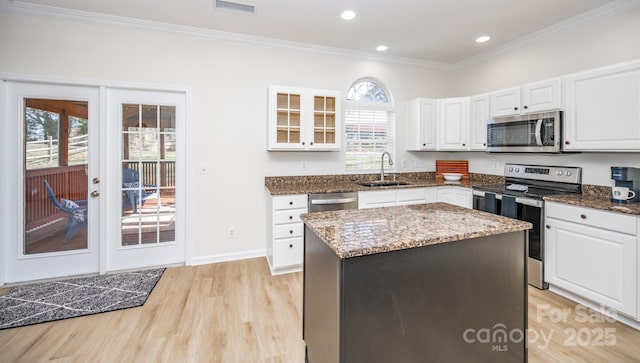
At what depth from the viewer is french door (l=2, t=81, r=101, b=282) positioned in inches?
117

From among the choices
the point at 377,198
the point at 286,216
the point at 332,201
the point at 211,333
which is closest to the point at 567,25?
the point at 377,198

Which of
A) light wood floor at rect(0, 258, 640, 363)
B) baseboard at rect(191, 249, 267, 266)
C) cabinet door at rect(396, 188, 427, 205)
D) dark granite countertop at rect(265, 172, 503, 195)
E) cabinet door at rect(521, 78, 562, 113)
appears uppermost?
cabinet door at rect(521, 78, 562, 113)

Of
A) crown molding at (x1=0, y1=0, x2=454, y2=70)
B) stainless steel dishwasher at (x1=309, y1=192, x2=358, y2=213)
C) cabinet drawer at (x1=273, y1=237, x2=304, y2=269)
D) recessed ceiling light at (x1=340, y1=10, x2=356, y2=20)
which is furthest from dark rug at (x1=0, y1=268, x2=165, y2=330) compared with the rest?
recessed ceiling light at (x1=340, y1=10, x2=356, y2=20)

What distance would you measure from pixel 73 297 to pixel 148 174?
4.53ft

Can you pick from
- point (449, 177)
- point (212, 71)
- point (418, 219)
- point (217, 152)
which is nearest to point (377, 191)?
point (449, 177)

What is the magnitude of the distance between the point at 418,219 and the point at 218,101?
287 centimetres

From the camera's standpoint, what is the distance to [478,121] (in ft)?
13.0

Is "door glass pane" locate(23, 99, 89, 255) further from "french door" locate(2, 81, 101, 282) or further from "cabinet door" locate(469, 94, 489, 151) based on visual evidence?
"cabinet door" locate(469, 94, 489, 151)

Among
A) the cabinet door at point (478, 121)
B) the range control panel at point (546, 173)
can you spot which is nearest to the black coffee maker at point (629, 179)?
the range control panel at point (546, 173)

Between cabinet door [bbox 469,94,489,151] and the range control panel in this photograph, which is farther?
cabinet door [bbox 469,94,489,151]

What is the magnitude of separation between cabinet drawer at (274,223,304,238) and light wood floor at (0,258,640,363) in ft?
1.95

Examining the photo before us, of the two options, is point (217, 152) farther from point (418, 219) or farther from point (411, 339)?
point (411, 339)

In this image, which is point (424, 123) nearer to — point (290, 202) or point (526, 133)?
point (526, 133)

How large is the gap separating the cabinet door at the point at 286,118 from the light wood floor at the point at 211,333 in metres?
1.73
